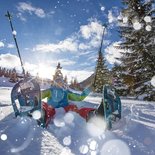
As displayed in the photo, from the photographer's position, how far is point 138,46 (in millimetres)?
24828

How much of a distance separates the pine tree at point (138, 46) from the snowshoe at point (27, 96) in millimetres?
17611

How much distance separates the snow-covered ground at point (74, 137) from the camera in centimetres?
459

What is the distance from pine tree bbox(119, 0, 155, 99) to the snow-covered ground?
17568 mm

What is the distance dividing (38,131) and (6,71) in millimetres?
127799

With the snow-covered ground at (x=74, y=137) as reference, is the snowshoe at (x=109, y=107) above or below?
above

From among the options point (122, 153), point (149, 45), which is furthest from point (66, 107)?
point (149, 45)

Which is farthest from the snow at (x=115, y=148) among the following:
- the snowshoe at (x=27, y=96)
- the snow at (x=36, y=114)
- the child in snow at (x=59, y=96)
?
the child in snow at (x=59, y=96)

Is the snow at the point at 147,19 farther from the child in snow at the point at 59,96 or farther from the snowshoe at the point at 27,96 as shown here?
the snowshoe at the point at 27,96

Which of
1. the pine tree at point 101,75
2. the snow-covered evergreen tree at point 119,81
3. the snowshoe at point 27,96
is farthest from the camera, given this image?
the pine tree at point 101,75

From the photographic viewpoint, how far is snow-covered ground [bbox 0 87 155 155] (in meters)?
4.59

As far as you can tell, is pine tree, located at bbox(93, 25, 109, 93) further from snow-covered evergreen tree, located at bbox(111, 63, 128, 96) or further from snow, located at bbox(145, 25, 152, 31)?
snow, located at bbox(145, 25, 152, 31)

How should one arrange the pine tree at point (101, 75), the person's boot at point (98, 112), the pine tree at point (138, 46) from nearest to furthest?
the person's boot at point (98, 112) < the pine tree at point (138, 46) < the pine tree at point (101, 75)

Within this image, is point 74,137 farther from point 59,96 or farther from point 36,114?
point 59,96

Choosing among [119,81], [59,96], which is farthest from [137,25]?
[59,96]
